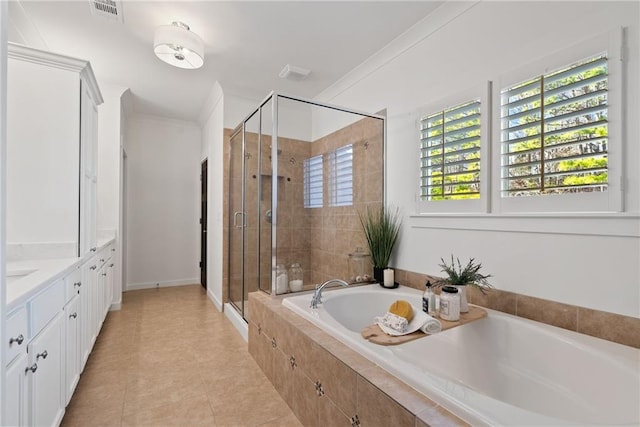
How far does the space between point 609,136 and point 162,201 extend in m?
5.08

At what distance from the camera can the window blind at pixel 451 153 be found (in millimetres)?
1950

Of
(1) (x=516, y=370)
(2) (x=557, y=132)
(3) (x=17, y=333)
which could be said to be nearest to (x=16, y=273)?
(3) (x=17, y=333)

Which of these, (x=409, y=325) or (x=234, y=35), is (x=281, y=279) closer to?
(x=409, y=325)

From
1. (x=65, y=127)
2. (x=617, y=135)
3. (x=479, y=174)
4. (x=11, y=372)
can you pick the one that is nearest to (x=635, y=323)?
(x=617, y=135)

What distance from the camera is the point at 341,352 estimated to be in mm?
1383

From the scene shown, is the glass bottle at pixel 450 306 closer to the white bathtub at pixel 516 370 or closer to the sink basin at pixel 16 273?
the white bathtub at pixel 516 370

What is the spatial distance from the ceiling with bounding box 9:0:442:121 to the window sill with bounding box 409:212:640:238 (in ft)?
4.91

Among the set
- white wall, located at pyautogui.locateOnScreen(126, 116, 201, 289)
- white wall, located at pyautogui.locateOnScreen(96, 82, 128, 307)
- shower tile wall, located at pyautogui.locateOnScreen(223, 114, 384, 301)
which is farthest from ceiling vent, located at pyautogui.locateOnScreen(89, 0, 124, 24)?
white wall, located at pyautogui.locateOnScreen(126, 116, 201, 289)

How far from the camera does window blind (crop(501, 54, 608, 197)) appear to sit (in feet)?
4.62

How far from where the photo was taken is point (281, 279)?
246 centimetres

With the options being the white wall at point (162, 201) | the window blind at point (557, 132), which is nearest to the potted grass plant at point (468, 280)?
the window blind at point (557, 132)

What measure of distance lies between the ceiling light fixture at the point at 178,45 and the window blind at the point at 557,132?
2284 mm

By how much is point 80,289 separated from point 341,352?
1.73 meters

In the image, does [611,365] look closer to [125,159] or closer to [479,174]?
[479,174]
